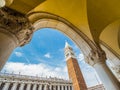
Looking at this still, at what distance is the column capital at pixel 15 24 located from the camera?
5.02 ft

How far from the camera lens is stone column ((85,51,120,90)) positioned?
2.29 m

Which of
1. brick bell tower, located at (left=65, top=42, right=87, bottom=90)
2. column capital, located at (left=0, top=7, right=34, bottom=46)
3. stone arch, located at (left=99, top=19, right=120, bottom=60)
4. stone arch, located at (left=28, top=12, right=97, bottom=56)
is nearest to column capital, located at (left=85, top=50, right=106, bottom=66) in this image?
stone arch, located at (left=28, top=12, right=97, bottom=56)

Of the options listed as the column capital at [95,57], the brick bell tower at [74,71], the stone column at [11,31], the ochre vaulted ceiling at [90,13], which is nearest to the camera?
the stone column at [11,31]

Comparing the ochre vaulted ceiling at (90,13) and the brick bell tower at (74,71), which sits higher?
the brick bell tower at (74,71)

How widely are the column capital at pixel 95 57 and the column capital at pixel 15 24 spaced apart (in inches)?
60.7

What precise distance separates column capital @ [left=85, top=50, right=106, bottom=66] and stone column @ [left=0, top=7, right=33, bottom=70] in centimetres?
157

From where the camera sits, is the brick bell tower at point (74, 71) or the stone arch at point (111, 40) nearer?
the stone arch at point (111, 40)

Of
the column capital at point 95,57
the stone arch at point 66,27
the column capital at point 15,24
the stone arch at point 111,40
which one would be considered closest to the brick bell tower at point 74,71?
the stone arch at point 111,40

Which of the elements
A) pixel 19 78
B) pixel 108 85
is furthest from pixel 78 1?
pixel 19 78

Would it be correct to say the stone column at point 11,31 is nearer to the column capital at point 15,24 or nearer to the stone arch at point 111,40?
the column capital at point 15,24

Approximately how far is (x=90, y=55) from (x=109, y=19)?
1.30 metres

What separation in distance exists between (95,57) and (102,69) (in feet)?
1.04

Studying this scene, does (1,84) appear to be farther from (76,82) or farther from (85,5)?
(85,5)

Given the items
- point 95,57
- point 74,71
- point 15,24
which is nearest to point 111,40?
point 95,57
